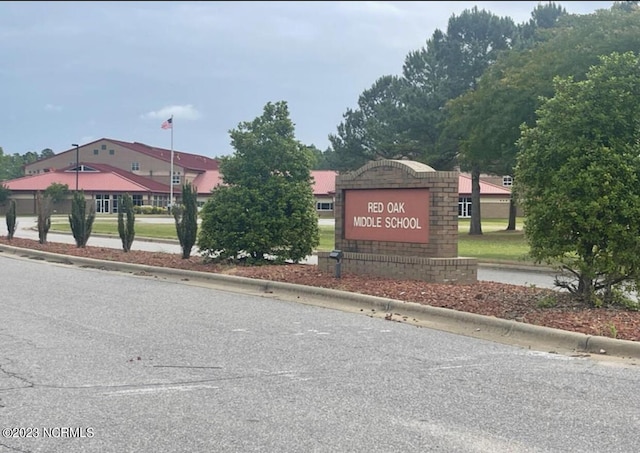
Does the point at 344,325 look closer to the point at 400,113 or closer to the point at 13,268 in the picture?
the point at 13,268

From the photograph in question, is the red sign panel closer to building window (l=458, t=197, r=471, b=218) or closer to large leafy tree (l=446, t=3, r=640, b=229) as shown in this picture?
large leafy tree (l=446, t=3, r=640, b=229)

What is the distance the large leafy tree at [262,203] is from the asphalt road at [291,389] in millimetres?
5526

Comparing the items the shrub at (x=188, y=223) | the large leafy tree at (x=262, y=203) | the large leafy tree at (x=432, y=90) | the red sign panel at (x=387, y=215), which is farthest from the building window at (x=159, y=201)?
the red sign panel at (x=387, y=215)

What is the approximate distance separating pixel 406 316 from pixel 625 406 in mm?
4379

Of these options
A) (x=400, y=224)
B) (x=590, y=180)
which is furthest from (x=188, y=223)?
(x=590, y=180)

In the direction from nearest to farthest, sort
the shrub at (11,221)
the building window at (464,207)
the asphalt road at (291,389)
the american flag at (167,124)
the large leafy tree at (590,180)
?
1. the asphalt road at (291,389)
2. the large leafy tree at (590,180)
3. the shrub at (11,221)
4. the american flag at (167,124)
5. the building window at (464,207)

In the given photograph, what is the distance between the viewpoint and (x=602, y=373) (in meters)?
6.75

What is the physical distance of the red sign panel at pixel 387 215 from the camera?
1224 centimetres

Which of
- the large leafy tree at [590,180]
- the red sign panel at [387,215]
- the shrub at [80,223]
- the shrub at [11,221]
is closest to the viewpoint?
the large leafy tree at [590,180]

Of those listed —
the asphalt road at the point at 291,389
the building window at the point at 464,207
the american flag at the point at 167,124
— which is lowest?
the asphalt road at the point at 291,389

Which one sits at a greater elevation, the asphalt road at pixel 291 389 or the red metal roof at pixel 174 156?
the red metal roof at pixel 174 156

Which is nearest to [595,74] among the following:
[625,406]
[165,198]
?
[625,406]

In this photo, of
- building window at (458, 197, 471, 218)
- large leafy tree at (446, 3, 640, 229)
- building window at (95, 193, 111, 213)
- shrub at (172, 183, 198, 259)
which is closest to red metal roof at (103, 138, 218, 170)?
building window at (95, 193, 111, 213)

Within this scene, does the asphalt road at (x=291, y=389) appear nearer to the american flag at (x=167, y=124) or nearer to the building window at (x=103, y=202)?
the american flag at (x=167, y=124)
